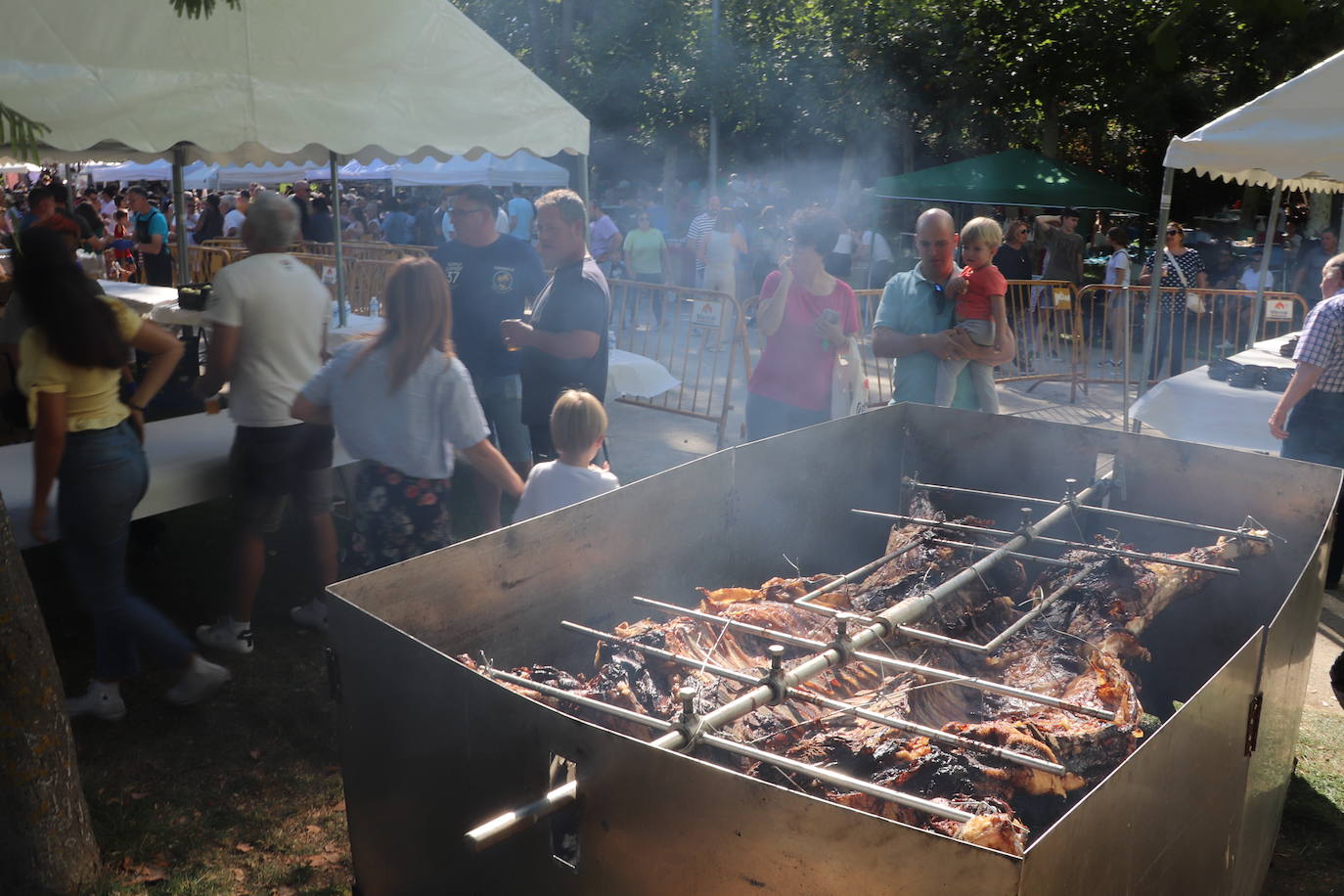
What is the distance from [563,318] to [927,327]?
178 cm

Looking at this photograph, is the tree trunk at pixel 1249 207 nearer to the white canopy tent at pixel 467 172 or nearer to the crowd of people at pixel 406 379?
the white canopy tent at pixel 467 172

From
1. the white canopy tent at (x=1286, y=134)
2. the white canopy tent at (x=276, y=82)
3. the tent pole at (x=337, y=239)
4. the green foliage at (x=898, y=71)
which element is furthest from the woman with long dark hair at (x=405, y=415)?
the green foliage at (x=898, y=71)

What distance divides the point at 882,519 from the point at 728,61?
26676mm

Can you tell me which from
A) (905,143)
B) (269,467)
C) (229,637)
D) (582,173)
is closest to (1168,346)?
(582,173)

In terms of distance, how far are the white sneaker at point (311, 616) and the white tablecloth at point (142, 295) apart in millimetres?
4215

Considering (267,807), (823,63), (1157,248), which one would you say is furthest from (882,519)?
(823,63)

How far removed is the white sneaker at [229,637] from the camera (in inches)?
191

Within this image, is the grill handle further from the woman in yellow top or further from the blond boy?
the woman in yellow top

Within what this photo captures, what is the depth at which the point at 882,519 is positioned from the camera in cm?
461

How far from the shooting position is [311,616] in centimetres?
518

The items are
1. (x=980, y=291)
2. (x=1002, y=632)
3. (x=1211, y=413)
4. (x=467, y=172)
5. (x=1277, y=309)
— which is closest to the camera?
(x=1002, y=632)

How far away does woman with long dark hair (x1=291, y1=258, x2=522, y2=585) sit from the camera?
161 inches

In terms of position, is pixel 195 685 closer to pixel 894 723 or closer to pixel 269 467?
pixel 269 467

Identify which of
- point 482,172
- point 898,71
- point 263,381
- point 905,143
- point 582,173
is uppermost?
point 898,71
